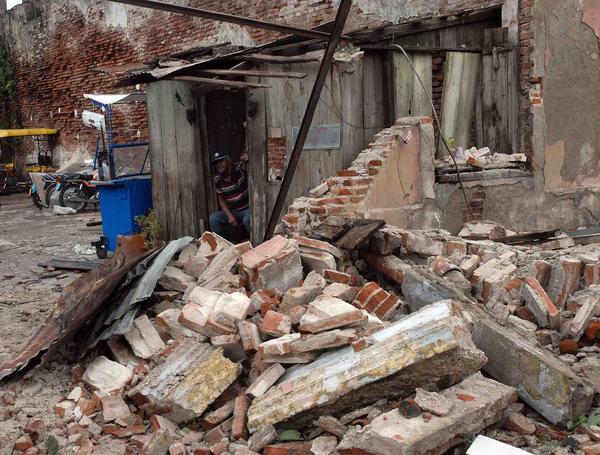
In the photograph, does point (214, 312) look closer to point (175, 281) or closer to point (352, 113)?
point (175, 281)

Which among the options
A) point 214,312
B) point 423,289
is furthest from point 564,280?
point 214,312

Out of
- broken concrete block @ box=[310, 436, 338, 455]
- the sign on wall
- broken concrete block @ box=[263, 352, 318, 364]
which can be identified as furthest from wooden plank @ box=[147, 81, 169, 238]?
broken concrete block @ box=[310, 436, 338, 455]

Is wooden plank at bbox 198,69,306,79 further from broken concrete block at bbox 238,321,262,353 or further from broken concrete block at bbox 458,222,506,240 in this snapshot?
broken concrete block at bbox 238,321,262,353

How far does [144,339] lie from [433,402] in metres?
2.26

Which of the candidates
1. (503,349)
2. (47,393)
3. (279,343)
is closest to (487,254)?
(503,349)

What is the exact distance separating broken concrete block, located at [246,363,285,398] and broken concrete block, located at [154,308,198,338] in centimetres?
82

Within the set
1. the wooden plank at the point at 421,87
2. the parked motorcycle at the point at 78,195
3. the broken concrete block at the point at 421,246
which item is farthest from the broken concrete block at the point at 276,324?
the parked motorcycle at the point at 78,195

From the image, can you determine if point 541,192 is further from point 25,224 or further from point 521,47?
point 25,224

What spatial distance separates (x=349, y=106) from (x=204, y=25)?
8116mm

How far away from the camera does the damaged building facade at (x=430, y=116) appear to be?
6.64 m

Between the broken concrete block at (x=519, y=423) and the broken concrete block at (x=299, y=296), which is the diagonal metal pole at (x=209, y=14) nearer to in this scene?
the broken concrete block at (x=299, y=296)

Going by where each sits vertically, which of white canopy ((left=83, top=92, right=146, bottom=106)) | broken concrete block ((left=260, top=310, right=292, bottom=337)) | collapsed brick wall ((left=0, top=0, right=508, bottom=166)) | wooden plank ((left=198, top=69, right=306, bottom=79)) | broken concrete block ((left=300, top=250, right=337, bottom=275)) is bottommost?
broken concrete block ((left=260, top=310, right=292, bottom=337))

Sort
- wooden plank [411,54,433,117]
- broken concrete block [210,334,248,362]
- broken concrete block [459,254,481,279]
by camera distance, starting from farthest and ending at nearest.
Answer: wooden plank [411,54,433,117]
broken concrete block [459,254,481,279]
broken concrete block [210,334,248,362]

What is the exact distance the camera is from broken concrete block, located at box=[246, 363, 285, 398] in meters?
3.44
